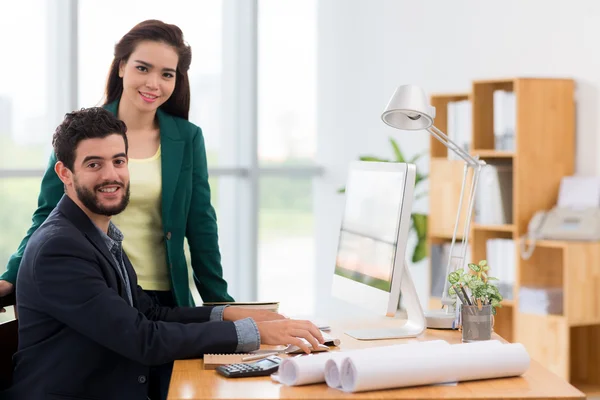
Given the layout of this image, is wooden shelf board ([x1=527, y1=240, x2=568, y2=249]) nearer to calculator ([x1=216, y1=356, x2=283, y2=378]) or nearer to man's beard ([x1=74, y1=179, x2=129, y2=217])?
calculator ([x1=216, y1=356, x2=283, y2=378])

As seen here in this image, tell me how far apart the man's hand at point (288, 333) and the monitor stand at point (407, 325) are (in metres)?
0.31

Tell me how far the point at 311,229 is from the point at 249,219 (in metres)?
0.59

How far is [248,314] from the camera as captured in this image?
2389mm

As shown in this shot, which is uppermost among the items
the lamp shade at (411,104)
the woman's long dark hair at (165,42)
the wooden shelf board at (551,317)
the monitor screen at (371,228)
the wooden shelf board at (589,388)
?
the woman's long dark hair at (165,42)

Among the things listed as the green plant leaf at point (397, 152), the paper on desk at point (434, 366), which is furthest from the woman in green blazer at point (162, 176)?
the green plant leaf at point (397, 152)

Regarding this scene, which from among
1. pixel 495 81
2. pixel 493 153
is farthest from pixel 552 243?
pixel 495 81

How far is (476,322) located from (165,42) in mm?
1328

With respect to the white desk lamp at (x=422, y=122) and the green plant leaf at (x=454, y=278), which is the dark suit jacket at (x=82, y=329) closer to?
the green plant leaf at (x=454, y=278)

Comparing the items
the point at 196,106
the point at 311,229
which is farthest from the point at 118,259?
the point at 311,229

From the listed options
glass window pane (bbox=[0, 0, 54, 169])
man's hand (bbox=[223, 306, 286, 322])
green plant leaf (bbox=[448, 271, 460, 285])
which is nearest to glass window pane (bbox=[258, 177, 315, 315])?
→ glass window pane (bbox=[0, 0, 54, 169])

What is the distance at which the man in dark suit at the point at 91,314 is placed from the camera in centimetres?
200

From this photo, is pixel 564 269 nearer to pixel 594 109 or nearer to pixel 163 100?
pixel 594 109

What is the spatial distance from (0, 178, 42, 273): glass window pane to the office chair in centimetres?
305

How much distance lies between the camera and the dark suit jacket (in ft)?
6.54
